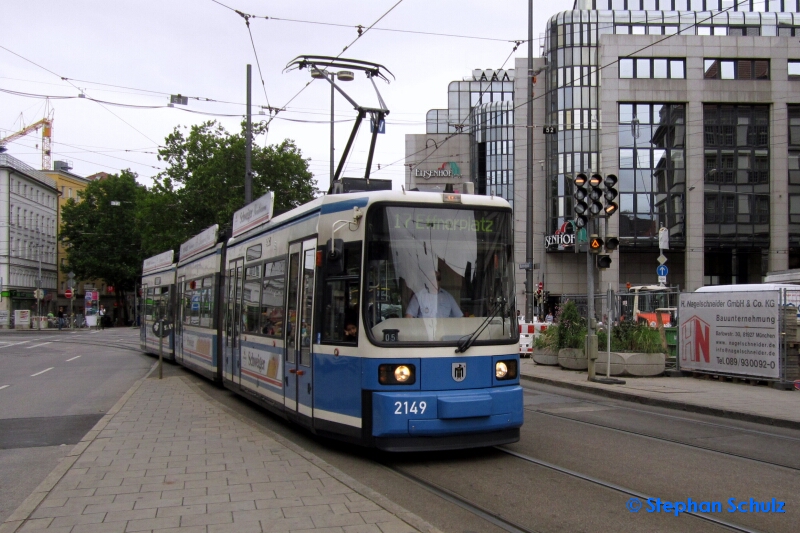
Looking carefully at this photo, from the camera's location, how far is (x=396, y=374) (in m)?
7.43

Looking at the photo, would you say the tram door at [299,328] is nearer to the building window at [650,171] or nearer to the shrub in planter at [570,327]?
the shrub in planter at [570,327]

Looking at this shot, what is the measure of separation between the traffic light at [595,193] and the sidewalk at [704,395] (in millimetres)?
3668

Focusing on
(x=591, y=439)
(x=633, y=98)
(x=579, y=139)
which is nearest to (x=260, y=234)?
(x=591, y=439)

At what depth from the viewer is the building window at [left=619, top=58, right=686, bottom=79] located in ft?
156

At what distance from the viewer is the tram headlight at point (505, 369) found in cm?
785

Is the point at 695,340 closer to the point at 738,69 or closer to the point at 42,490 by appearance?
the point at 42,490

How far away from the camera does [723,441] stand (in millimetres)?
9227

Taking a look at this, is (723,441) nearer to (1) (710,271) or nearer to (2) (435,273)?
(2) (435,273)

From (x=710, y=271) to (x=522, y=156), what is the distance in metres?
15.4

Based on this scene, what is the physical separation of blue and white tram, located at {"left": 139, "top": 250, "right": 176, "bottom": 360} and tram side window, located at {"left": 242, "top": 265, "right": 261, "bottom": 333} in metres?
5.73

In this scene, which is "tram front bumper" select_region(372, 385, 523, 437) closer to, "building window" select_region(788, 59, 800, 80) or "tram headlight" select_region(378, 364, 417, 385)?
"tram headlight" select_region(378, 364, 417, 385)

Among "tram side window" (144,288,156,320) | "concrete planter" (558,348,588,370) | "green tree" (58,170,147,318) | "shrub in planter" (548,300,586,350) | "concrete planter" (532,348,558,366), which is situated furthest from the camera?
"green tree" (58,170,147,318)

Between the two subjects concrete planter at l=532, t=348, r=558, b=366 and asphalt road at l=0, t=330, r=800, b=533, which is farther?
concrete planter at l=532, t=348, r=558, b=366

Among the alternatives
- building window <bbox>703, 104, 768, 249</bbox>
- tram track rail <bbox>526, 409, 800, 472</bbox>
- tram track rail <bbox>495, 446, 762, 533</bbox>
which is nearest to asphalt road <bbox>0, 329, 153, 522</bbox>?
tram track rail <bbox>495, 446, 762, 533</bbox>
